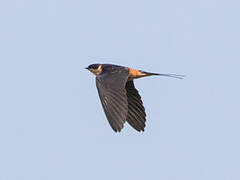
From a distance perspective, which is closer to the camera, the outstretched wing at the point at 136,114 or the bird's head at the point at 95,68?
the outstretched wing at the point at 136,114

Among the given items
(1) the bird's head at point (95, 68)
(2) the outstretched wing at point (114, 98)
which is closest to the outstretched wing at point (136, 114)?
(2) the outstretched wing at point (114, 98)

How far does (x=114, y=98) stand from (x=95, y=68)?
1993 millimetres

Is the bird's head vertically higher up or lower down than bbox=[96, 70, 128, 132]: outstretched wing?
higher up

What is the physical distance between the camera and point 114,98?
29.2ft

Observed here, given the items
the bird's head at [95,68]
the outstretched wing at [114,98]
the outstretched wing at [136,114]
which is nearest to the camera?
the outstretched wing at [114,98]

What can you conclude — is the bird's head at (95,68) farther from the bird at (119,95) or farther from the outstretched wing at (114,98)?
the outstretched wing at (114,98)

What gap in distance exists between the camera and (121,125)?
855cm

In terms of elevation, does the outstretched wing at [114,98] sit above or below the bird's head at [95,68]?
below

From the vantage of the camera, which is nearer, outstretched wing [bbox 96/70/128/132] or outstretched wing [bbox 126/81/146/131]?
outstretched wing [bbox 96/70/128/132]

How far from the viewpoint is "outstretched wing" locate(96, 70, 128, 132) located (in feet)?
28.3

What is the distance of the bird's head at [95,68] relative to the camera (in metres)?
10.7

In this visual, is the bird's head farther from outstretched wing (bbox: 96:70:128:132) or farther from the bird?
outstretched wing (bbox: 96:70:128:132)

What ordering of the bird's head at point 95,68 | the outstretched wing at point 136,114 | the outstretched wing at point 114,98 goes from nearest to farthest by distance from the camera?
the outstretched wing at point 114,98 < the outstretched wing at point 136,114 < the bird's head at point 95,68

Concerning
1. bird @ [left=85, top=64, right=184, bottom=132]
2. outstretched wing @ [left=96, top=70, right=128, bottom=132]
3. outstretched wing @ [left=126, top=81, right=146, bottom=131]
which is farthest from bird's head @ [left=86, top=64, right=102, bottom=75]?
outstretched wing @ [left=96, top=70, right=128, bottom=132]
